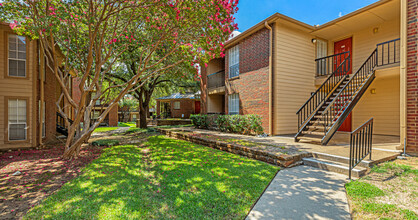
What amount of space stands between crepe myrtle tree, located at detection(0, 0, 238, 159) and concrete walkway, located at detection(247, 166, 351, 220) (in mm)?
5644

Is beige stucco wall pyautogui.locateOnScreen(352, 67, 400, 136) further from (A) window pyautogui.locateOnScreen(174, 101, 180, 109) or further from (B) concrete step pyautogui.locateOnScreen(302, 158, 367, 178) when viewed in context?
(A) window pyautogui.locateOnScreen(174, 101, 180, 109)

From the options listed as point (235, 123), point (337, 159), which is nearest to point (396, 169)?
point (337, 159)

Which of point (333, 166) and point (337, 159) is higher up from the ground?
point (337, 159)

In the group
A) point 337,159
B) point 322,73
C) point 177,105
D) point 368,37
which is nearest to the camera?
point 337,159

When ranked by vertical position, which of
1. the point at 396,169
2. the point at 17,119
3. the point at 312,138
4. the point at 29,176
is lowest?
the point at 29,176

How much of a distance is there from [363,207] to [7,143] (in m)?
11.6

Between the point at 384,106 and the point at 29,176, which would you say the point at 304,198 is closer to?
the point at 29,176

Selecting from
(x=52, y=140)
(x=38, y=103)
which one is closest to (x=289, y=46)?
(x=38, y=103)

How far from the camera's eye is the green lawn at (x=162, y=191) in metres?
3.05

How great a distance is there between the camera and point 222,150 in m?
7.41

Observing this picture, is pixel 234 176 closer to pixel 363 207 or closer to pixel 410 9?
pixel 363 207

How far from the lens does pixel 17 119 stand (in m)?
8.08

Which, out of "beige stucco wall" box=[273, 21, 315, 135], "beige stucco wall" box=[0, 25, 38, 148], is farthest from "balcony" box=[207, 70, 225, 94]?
"beige stucco wall" box=[0, 25, 38, 148]

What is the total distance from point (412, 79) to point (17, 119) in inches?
563
